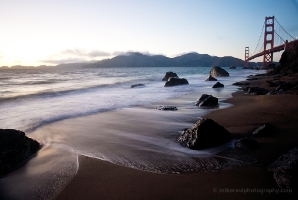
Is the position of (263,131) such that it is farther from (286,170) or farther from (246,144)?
(286,170)

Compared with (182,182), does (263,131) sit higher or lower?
higher

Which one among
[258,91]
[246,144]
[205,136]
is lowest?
[246,144]

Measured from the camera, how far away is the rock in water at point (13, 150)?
3.19 meters

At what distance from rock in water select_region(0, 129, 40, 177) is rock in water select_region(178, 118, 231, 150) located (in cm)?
314

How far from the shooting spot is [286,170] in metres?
2.37

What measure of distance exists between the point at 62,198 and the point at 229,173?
7.89 feet

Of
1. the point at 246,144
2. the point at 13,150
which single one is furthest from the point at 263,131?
the point at 13,150

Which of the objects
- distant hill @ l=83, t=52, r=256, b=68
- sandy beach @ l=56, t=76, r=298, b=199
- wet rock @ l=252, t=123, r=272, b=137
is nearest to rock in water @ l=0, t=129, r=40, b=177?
sandy beach @ l=56, t=76, r=298, b=199

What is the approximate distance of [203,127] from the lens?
378 cm

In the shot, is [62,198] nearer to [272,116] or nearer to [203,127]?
[203,127]

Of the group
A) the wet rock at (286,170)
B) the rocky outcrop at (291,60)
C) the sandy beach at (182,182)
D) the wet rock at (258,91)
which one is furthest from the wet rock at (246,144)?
the rocky outcrop at (291,60)

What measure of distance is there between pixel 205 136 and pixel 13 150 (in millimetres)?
3661

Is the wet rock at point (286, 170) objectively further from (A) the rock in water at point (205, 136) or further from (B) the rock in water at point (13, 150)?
(B) the rock in water at point (13, 150)

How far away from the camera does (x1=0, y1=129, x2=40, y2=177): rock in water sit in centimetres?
319
